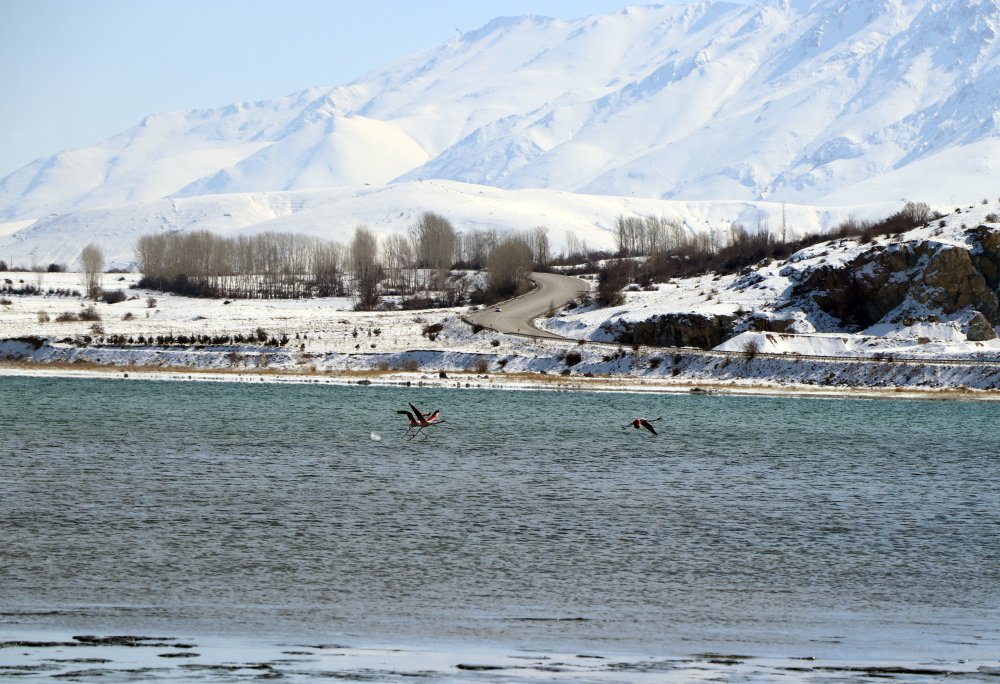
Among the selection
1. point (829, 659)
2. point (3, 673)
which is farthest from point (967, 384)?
point (3, 673)

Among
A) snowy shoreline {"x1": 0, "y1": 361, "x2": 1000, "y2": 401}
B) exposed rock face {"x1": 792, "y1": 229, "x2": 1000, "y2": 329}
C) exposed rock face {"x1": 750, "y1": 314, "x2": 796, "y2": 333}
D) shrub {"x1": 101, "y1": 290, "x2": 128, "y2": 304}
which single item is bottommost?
snowy shoreline {"x1": 0, "y1": 361, "x2": 1000, "y2": 401}

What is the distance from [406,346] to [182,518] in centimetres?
7159

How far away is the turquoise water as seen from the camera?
2105cm

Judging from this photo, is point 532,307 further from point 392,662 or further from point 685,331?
point 392,662

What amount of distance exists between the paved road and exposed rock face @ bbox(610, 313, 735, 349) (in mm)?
6388

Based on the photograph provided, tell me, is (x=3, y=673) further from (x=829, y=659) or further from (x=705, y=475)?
(x=705, y=475)

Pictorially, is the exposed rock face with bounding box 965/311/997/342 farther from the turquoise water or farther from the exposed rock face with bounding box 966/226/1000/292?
the turquoise water

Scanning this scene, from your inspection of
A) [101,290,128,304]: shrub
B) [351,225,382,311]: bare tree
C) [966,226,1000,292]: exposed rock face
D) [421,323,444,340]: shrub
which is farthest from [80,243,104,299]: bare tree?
[966,226,1000,292]: exposed rock face

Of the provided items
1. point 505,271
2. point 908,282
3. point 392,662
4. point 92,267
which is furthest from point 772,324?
point 92,267

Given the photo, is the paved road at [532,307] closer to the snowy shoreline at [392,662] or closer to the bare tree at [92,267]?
the bare tree at [92,267]

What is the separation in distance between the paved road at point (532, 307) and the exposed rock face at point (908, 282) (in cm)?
1968

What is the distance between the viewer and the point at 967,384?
79.6 meters

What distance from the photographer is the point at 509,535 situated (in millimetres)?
29219

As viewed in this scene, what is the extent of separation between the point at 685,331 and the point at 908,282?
1542cm
